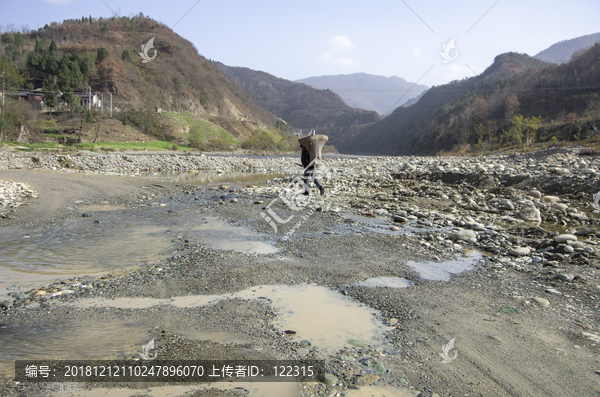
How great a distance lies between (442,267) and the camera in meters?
5.78

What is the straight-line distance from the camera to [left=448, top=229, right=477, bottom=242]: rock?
23.9 feet

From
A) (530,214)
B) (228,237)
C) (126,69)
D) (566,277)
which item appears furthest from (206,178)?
(126,69)

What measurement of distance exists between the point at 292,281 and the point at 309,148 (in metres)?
5.13

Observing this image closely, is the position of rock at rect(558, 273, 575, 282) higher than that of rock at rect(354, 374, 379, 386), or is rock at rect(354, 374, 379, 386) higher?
rock at rect(558, 273, 575, 282)

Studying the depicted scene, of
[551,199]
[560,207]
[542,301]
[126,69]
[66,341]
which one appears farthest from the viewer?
[126,69]

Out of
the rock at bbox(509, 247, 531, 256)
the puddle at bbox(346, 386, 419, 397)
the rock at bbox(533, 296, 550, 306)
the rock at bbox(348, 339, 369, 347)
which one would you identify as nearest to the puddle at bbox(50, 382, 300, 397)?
the puddle at bbox(346, 386, 419, 397)

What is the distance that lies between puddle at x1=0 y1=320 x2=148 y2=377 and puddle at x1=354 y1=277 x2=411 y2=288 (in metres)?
2.92

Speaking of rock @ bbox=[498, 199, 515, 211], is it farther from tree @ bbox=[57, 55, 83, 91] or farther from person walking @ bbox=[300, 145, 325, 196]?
tree @ bbox=[57, 55, 83, 91]

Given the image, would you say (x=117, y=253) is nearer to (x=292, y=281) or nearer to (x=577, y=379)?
(x=292, y=281)

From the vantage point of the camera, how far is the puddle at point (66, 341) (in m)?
3.02

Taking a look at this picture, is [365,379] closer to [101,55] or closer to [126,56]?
[101,55]

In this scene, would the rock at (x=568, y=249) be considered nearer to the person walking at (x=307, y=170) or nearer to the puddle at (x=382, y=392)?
the puddle at (x=382, y=392)

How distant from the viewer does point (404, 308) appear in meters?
4.15

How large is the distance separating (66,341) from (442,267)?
5215 mm
